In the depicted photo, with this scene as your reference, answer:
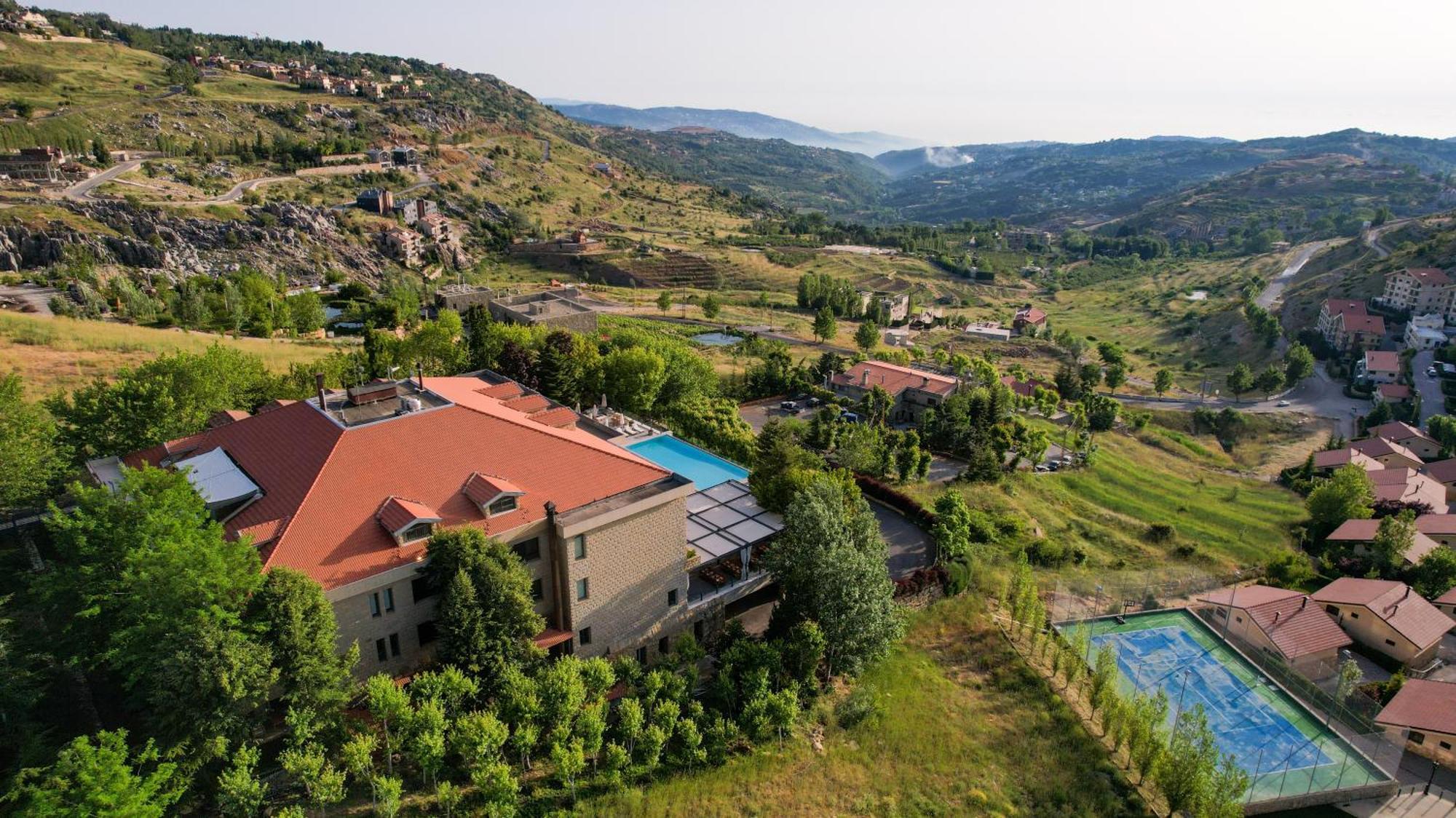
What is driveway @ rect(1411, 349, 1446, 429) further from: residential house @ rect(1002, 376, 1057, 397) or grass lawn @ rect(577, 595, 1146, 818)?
grass lawn @ rect(577, 595, 1146, 818)

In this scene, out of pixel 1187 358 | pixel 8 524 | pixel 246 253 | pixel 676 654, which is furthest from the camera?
pixel 1187 358

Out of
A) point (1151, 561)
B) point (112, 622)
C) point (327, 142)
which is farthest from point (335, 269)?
point (1151, 561)

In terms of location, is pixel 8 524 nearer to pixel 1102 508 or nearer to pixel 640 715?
pixel 640 715

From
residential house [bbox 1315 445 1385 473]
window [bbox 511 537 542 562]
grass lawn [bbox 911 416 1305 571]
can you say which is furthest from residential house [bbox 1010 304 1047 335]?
window [bbox 511 537 542 562]

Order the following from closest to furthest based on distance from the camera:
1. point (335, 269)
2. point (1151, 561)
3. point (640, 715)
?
point (640, 715) < point (1151, 561) < point (335, 269)

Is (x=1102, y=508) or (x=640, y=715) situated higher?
(x=640, y=715)
